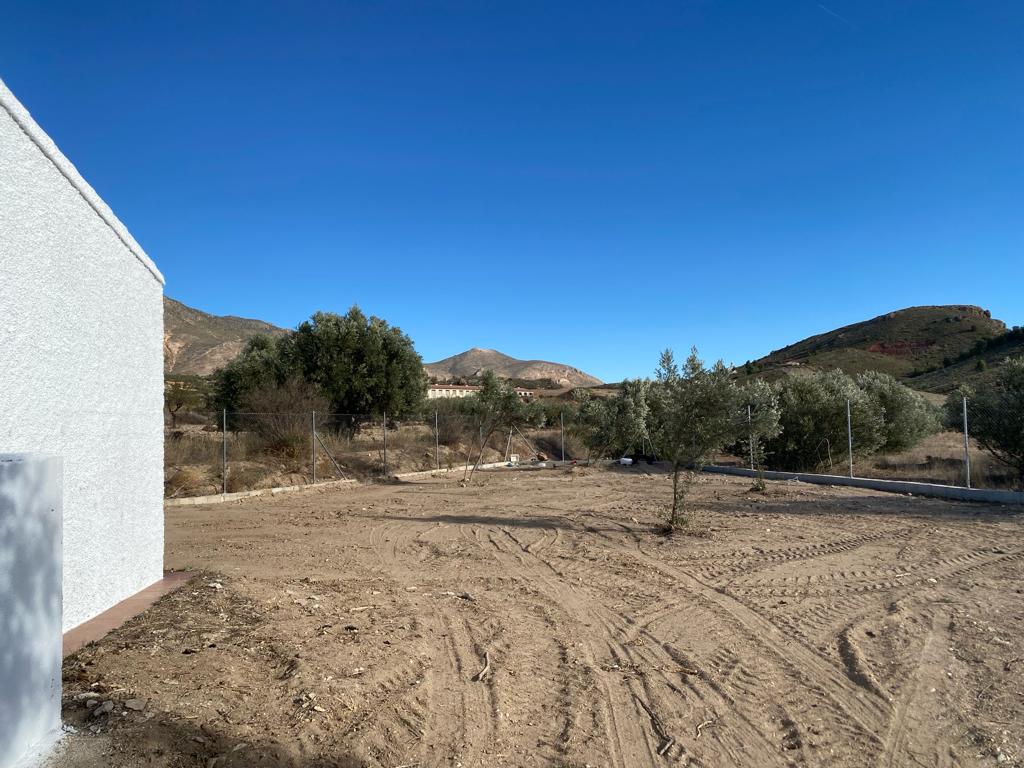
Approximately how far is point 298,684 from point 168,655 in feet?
3.47

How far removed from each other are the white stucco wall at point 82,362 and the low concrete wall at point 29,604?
1.43 metres

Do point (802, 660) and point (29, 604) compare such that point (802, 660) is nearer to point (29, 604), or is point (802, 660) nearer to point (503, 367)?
point (29, 604)

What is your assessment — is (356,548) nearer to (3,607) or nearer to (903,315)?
(3,607)

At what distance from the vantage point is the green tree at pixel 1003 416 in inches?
671

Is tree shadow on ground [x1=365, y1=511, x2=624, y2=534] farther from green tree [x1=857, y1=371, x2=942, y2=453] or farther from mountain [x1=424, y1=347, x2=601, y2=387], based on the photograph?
mountain [x1=424, y1=347, x2=601, y2=387]

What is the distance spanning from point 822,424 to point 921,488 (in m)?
6.59

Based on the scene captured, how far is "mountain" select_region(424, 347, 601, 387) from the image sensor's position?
141750 millimetres

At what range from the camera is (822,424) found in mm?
23688

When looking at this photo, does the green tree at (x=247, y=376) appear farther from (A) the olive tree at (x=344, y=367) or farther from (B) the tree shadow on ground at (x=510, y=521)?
(B) the tree shadow on ground at (x=510, y=521)

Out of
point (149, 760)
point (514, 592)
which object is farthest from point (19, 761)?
point (514, 592)

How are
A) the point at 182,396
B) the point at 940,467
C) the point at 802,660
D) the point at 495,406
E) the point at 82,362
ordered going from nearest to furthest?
the point at 82,362, the point at 802,660, the point at 940,467, the point at 495,406, the point at 182,396

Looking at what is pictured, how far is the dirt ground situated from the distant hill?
48355 mm

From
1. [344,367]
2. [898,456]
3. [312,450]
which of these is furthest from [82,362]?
[898,456]

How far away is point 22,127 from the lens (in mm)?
4660
